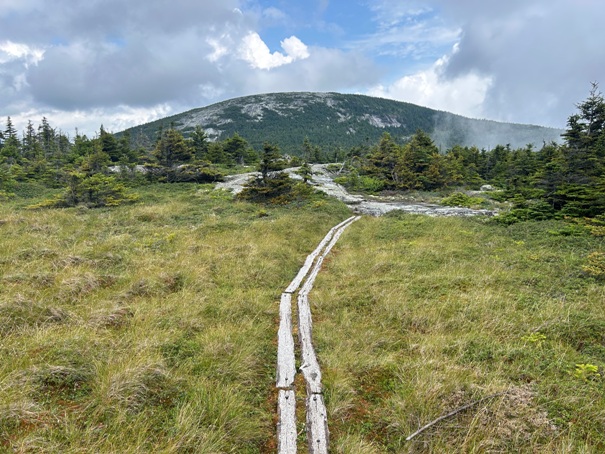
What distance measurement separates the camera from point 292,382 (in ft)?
18.4

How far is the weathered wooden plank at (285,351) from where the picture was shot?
569 cm

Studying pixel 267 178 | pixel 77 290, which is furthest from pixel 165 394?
pixel 267 178

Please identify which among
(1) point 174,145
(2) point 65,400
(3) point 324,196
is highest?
(1) point 174,145

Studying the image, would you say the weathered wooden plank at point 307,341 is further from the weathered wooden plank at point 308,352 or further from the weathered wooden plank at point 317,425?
the weathered wooden plank at point 317,425

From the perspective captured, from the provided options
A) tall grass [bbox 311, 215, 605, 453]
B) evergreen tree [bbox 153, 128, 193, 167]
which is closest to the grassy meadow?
tall grass [bbox 311, 215, 605, 453]

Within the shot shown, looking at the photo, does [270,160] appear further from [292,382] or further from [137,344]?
[292,382]

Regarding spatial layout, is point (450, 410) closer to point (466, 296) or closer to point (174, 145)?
point (466, 296)

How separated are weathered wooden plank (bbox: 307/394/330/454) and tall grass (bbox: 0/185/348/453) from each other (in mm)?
579

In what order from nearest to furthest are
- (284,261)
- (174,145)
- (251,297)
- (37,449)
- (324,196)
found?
(37,449) < (251,297) < (284,261) < (324,196) < (174,145)

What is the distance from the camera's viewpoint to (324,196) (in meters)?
32.6

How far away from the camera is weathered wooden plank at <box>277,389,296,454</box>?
4277mm

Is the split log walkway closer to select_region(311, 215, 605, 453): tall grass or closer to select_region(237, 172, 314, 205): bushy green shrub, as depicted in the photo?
select_region(311, 215, 605, 453): tall grass

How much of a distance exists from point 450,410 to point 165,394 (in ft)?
13.7

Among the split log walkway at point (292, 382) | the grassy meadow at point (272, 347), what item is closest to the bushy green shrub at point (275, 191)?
the grassy meadow at point (272, 347)
